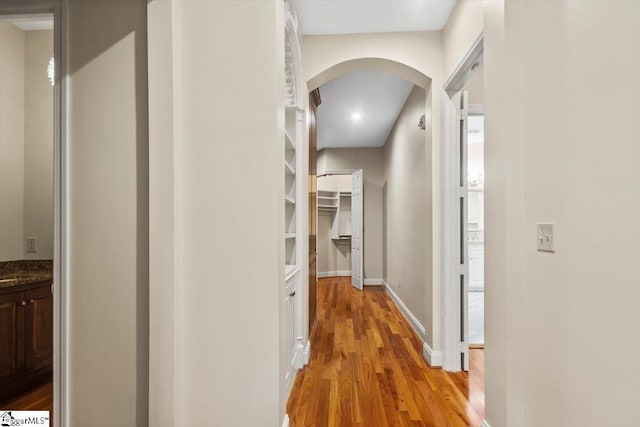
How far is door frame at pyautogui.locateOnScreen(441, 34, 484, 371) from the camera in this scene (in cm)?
288

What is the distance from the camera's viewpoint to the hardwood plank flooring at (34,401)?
2287 millimetres

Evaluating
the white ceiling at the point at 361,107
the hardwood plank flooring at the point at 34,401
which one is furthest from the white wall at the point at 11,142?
the white ceiling at the point at 361,107

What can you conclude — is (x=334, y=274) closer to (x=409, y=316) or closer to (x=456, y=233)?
(x=409, y=316)

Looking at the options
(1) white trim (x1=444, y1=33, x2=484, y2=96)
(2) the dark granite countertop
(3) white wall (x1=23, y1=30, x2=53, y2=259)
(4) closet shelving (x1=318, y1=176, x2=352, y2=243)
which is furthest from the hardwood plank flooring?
(4) closet shelving (x1=318, y1=176, x2=352, y2=243)

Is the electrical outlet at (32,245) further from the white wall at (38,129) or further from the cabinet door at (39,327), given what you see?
the cabinet door at (39,327)

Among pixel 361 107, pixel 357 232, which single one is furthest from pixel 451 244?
pixel 357 232

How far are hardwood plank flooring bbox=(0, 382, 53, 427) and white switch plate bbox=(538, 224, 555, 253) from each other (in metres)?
2.97

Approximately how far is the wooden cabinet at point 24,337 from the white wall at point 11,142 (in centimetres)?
58

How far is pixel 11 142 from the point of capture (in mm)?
2855

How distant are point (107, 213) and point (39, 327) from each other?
5.61ft

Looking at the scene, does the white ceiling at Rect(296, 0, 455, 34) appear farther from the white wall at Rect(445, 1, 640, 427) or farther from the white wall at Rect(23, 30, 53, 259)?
the white wall at Rect(23, 30, 53, 259)

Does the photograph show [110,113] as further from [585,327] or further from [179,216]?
[585,327]

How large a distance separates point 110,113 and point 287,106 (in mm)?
1594

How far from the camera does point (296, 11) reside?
2.73 meters
